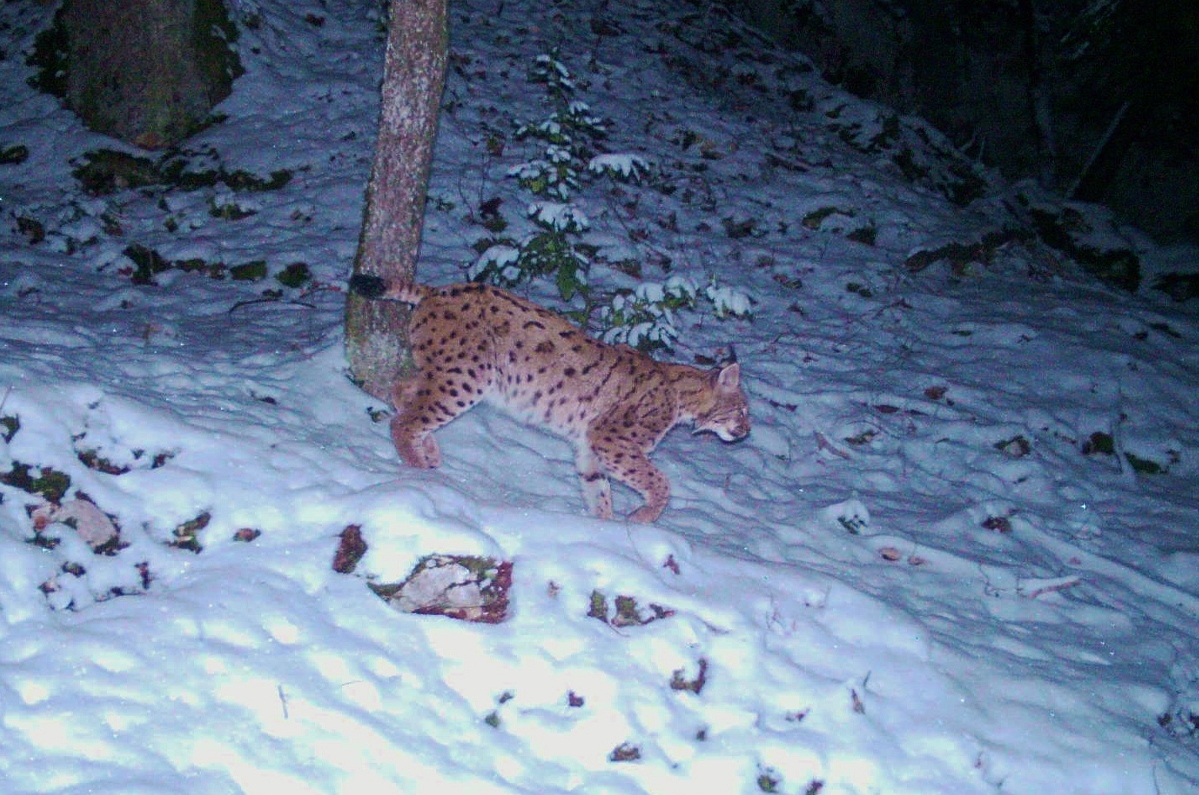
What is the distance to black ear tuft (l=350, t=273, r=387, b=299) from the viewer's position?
5.52 meters

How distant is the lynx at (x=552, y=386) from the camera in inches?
229

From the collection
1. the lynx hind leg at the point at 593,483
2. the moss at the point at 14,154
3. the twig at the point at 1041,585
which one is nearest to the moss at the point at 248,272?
the moss at the point at 14,154

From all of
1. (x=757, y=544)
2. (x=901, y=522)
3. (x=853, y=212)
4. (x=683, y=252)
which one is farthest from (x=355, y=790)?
(x=853, y=212)

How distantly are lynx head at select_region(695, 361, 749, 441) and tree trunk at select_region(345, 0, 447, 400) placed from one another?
7.54ft

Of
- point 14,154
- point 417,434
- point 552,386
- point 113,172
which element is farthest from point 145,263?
point 552,386

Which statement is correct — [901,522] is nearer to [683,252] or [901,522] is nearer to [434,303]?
[434,303]

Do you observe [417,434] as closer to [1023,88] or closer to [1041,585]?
[1041,585]

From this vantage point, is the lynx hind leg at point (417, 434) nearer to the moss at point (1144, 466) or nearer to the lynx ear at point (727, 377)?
the lynx ear at point (727, 377)

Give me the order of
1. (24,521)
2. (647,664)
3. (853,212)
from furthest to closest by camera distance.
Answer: (853,212)
(647,664)
(24,521)

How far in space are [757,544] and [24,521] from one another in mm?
4208

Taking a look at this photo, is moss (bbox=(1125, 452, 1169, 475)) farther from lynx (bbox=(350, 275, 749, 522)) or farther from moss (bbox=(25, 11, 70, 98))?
moss (bbox=(25, 11, 70, 98))

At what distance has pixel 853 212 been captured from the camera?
12133mm

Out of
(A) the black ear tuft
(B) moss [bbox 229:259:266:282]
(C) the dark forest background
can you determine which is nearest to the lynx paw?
(A) the black ear tuft

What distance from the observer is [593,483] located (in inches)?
238
